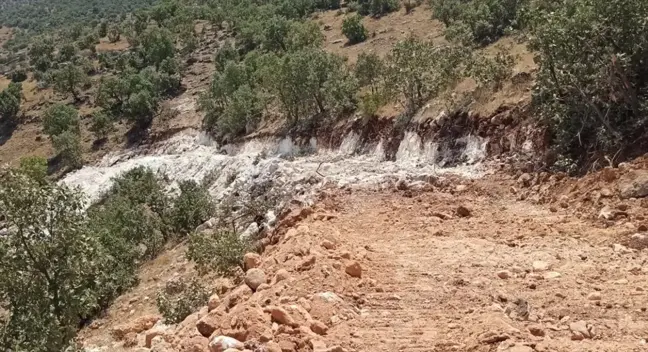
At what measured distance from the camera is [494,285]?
11297 millimetres

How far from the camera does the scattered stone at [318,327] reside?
992 centimetres

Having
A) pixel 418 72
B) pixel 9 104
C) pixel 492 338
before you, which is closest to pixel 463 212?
pixel 492 338

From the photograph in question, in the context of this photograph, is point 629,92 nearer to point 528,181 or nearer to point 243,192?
point 528,181

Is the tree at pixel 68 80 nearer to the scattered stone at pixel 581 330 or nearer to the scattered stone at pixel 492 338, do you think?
the scattered stone at pixel 492 338

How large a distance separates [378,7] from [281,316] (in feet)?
185

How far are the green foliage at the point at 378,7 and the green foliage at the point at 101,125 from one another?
27556mm

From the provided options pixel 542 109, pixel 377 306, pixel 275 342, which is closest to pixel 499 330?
pixel 377 306

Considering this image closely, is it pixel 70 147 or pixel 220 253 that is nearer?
pixel 220 253

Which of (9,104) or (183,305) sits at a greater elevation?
(183,305)

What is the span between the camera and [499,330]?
900 centimetres

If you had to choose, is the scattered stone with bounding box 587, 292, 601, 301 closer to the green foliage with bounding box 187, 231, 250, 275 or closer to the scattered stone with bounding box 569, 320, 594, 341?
the scattered stone with bounding box 569, 320, 594, 341

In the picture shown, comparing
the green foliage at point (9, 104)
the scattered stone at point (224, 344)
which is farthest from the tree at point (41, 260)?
the green foliage at point (9, 104)

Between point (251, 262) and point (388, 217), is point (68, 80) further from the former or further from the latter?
point (251, 262)

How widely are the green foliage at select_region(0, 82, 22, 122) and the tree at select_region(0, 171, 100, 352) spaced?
58.5 meters
